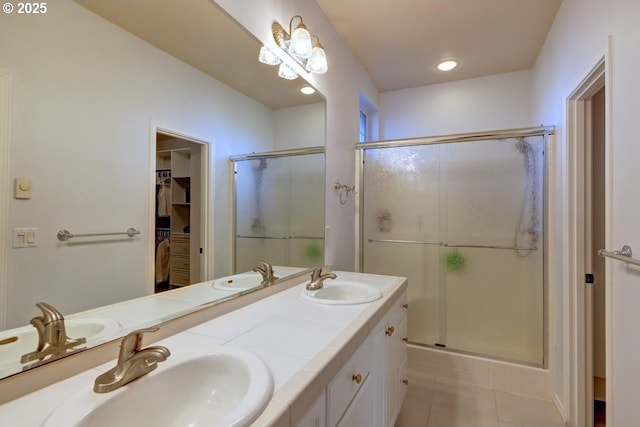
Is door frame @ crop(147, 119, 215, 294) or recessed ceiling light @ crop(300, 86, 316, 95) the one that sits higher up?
recessed ceiling light @ crop(300, 86, 316, 95)

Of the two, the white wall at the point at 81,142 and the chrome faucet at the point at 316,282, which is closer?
the white wall at the point at 81,142

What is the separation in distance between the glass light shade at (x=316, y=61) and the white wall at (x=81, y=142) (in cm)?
90

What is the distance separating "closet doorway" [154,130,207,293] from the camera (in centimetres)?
98

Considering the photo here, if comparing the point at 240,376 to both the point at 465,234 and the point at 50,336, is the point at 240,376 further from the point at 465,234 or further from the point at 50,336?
the point at 465,234

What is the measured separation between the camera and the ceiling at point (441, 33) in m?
1.96

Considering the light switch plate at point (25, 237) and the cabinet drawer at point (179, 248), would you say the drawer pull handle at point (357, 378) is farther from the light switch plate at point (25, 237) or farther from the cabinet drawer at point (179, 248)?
the light switch plate at point (25, 237)

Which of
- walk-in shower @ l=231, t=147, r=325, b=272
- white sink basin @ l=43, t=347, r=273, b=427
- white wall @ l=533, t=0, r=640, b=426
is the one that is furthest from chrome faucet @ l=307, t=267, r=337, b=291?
white wall @ l=533, t=0, r=640, b=426

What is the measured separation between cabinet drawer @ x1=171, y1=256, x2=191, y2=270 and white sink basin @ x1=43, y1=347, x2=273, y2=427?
341mm

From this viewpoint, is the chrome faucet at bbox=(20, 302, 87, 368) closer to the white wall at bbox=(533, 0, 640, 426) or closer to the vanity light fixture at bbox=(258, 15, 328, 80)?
the vanity light fixture at bbox=(258, 15, 328, 80)

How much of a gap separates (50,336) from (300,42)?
162 centimetres

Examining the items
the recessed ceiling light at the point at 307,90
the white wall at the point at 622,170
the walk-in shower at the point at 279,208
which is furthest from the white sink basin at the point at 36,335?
the white wall at the point at 622,170

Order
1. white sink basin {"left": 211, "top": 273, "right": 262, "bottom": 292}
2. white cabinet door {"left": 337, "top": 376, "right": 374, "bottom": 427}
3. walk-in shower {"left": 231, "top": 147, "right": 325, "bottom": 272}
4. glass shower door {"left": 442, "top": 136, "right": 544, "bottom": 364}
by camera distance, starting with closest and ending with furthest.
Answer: white cabinet door {"left": 337, "top": 376, "right": 374, "bottom": 427}, white sink basin {"left": 211, "top": 273, "right": 262, "bottom": 292}, walk-in shower {"left": 231, "top": 147, "right": 325, "bottom": 272}, glass shower door {"left": 442, "top": 136, "right": 544, "bottom": 364}

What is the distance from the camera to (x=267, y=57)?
1505mm

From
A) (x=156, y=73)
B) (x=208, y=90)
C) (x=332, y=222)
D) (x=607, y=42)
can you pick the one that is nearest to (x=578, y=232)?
(x=607, y=42)
